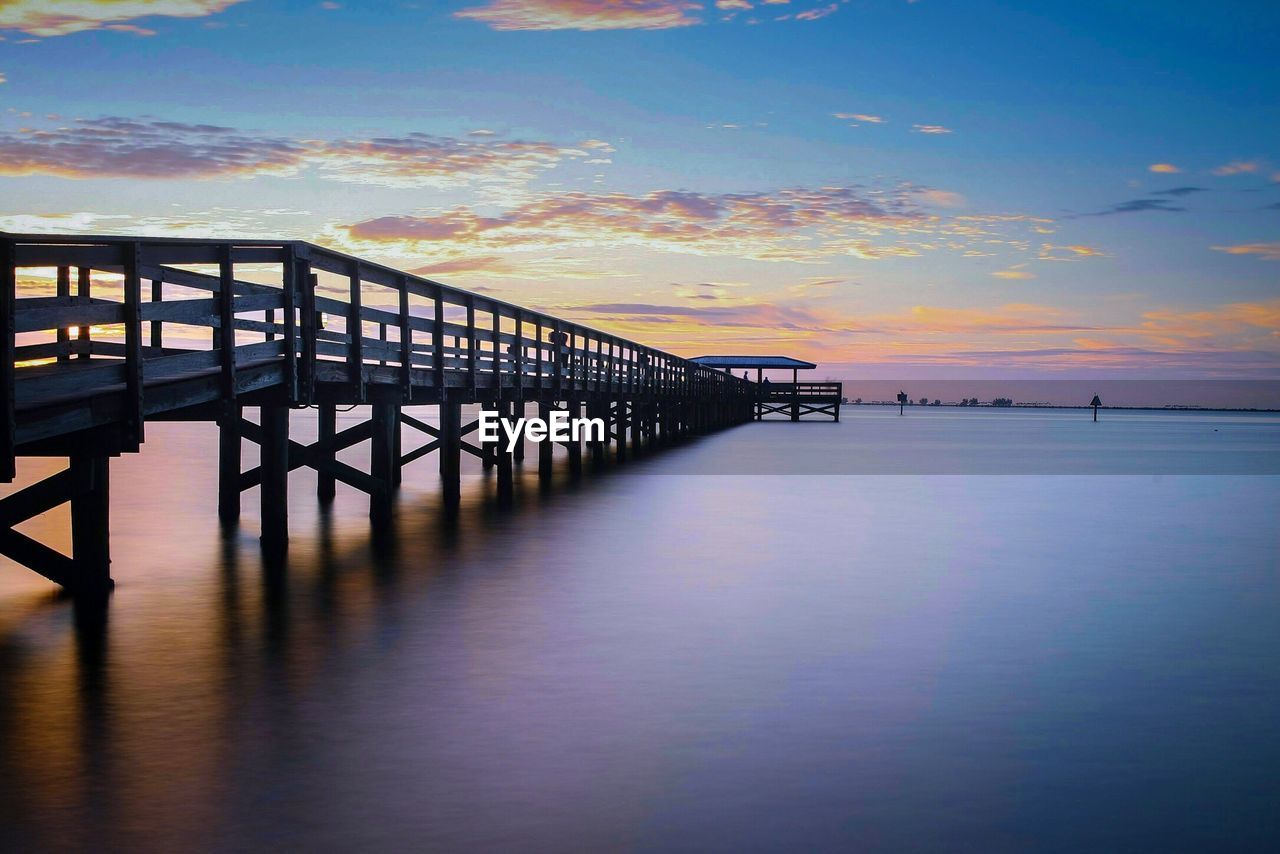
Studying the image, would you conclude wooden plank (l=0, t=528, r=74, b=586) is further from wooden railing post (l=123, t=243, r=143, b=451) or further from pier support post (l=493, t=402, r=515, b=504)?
pier support post (l=493, t=402, r=515, b=504)

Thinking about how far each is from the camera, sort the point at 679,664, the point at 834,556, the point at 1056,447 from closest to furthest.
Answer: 1. the point at 679,664
2. the point at 834,556
3. the point at 1056,447

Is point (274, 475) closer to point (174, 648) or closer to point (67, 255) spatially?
point (67, 255)

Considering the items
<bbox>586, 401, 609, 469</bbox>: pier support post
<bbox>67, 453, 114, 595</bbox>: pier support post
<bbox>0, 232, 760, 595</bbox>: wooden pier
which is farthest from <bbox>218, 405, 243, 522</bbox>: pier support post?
<bbox>586, 401, 609, 469</bbox>: pier support post

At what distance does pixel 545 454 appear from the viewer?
25516 millimetres

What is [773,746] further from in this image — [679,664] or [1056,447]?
[1056,447]

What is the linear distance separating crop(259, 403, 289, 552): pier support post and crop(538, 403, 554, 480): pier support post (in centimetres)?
1037

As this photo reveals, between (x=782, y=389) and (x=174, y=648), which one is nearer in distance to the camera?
(x=174, y=648)

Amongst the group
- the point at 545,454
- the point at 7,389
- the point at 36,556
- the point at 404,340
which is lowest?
the point at 545,454

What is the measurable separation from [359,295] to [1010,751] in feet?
29.6

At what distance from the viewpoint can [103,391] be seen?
28.2 ft

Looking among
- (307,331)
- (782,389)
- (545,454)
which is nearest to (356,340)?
(307,331)

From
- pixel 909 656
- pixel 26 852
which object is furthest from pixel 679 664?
pixel 26 852

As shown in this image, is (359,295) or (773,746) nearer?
(773,746)

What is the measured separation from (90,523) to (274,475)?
310cm
